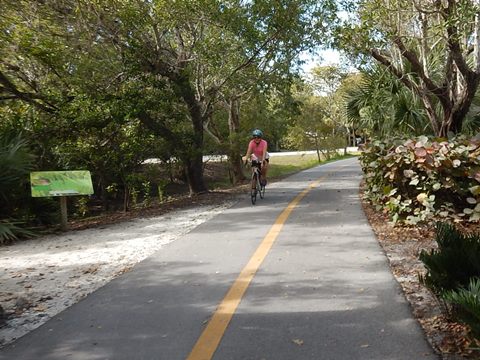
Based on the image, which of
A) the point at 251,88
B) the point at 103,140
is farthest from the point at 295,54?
the point at 103,140

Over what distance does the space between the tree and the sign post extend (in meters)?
6.46

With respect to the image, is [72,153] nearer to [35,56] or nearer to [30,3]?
[35,56]

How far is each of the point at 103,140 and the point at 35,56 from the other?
8.41 ft

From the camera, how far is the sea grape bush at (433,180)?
768cm

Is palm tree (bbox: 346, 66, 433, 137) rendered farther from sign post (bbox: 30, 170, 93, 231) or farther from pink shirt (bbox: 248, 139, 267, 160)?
sign post (bbox: 30, 170, 93, 231)

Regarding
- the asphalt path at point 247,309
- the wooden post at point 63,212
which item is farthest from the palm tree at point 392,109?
the wooden post at point 63,212

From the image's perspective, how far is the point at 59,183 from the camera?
31.9 ft

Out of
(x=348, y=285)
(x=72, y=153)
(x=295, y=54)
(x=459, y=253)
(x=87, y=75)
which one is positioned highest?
(x=295, y=54)

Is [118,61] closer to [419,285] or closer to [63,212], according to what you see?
[63,212]

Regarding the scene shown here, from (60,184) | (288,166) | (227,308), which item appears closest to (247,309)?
(227,308)

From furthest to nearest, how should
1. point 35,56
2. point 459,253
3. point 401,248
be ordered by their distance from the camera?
1. point 35,56
2. point 401,248
3. point 459,253

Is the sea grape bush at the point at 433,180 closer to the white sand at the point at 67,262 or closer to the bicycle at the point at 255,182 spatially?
the white sand at the point at 67,262

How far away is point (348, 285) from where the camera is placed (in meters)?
5.26

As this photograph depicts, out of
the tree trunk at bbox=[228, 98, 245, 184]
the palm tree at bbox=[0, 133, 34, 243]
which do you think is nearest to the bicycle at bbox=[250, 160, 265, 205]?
the palm tree at bbox=[0, 133, 34, 243]
